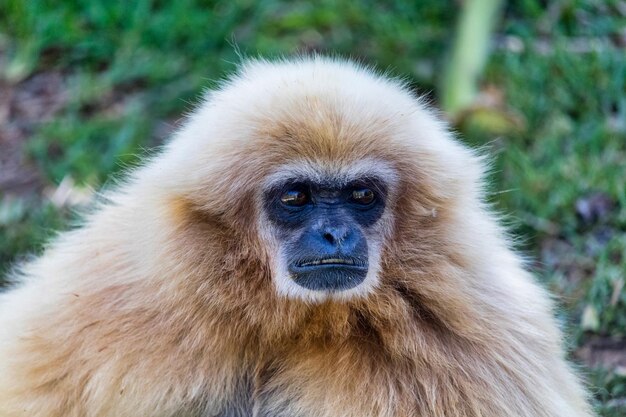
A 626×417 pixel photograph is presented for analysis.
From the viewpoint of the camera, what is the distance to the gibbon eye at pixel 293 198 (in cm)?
457

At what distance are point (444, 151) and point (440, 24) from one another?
17.3 ft

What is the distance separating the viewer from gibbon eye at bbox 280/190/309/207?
4570 millimetres

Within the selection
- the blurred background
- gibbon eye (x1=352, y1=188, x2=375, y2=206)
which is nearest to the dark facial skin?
gibbon eye (x1=352, y1=188, x2=375, y2=206)

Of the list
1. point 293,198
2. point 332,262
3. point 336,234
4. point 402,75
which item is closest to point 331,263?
point 332,262

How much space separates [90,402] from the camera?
4.73 metres

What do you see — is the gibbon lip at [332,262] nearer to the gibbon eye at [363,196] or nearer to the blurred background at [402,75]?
the gibbon eye at [363,196]

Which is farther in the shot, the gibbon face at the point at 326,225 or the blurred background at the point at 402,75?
the blurred background at the point at 402,75

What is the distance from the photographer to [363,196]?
15.2 ft

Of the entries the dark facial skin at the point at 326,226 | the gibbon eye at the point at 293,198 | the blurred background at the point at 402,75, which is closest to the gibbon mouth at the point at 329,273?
the dark facial skin at the point at 326,226

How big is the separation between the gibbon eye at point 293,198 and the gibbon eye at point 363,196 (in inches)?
8.4

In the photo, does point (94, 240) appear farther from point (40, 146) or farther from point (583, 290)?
point (40, 146)

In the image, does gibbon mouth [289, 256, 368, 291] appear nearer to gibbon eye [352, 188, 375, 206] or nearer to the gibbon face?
the gibbon face

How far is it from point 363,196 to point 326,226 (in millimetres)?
249

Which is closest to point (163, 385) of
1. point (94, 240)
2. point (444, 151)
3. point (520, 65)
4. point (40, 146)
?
point (94, 240)
